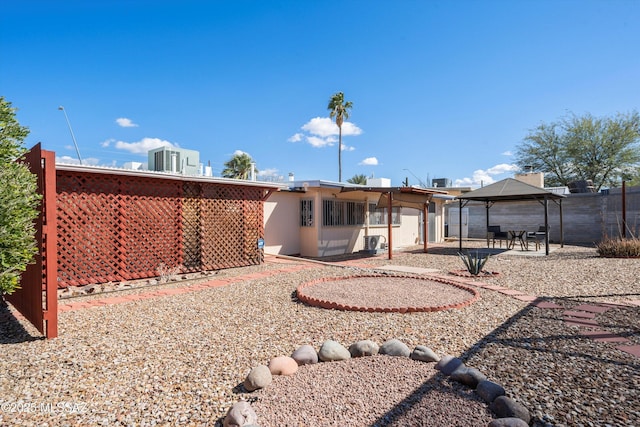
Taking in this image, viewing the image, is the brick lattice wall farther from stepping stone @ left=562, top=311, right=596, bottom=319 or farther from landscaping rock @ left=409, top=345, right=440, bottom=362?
stepping stone @ left=562, top=311, right=596, bottom=319

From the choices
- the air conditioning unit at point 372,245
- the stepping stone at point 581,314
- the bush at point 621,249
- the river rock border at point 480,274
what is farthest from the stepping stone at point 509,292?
the bush at point 621,249

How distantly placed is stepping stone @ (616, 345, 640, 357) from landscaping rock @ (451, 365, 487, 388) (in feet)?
6.09

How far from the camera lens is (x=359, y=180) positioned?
123ft

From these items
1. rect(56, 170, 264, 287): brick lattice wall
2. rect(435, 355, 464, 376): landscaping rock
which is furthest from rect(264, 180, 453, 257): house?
rect(435, 355, 464, 376): landscaping rock

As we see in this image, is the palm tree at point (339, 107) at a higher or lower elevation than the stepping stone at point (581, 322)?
higher

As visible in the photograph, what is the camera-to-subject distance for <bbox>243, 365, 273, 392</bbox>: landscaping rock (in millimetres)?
2545

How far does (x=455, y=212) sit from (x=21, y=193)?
2086cm

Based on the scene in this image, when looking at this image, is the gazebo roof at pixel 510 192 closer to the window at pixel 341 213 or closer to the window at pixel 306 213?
the window at pixel 341 213

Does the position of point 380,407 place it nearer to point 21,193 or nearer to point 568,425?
point 568,425

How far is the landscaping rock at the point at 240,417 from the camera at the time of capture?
201cm

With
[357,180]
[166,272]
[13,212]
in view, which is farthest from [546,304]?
[357,180]

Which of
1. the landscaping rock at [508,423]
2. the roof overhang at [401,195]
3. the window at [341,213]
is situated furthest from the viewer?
the window at [341,213]

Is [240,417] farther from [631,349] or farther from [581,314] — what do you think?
[581,314]

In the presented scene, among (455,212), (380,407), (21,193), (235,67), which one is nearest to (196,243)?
(21,193)
